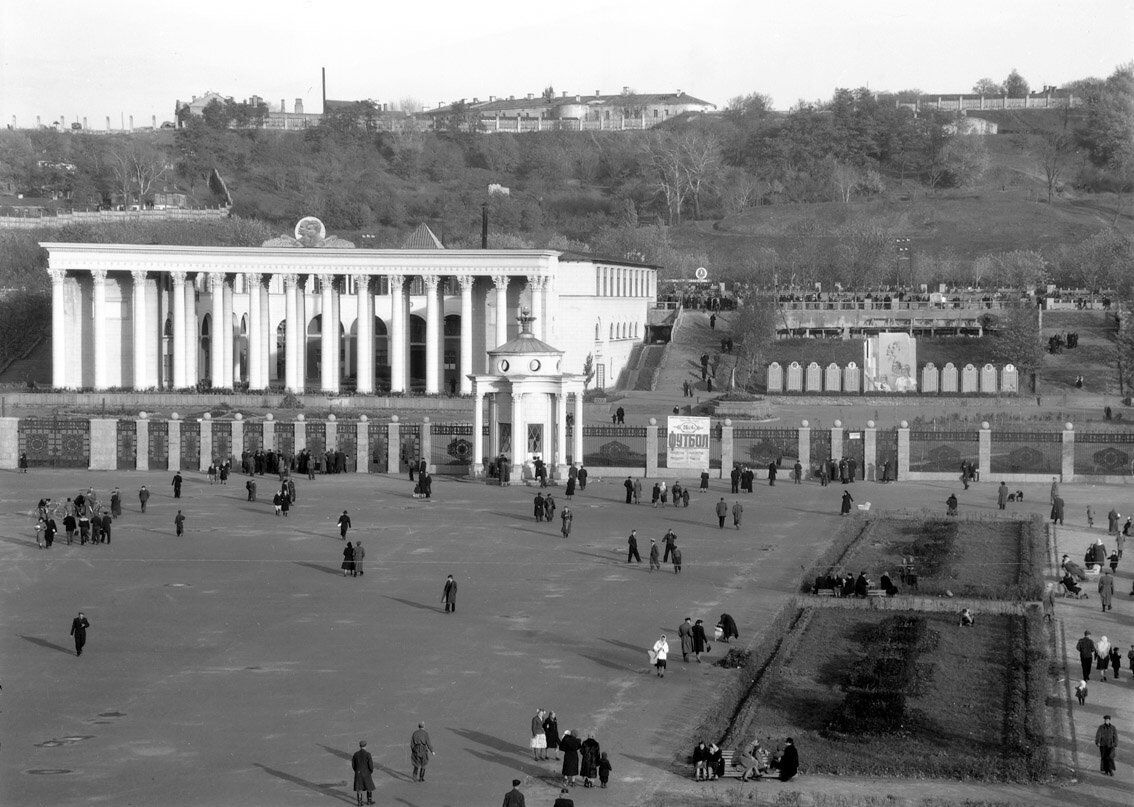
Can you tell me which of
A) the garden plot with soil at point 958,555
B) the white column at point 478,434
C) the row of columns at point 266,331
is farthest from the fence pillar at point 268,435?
the row of columns at point 266,331

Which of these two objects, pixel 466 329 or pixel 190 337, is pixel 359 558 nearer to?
pixel 466 329

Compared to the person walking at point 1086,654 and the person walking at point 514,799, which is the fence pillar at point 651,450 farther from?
the person walking at point 514,799

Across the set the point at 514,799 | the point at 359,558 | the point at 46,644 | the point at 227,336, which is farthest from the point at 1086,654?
the point at 227,336

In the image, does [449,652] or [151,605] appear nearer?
[449,652]

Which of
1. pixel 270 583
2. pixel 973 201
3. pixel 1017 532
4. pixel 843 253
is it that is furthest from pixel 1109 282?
pixel 270 583

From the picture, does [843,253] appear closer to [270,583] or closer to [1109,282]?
[1109,282]
